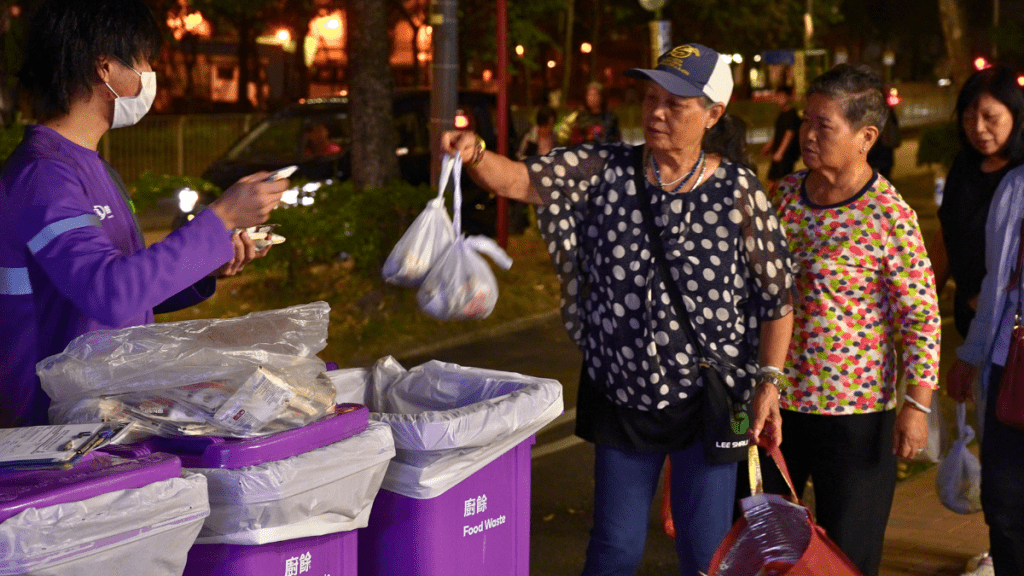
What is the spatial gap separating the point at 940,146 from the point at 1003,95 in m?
17.5

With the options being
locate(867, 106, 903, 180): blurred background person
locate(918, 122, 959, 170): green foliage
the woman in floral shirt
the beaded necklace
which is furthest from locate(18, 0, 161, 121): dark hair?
locate(918, 122, 959, 170): green foliage

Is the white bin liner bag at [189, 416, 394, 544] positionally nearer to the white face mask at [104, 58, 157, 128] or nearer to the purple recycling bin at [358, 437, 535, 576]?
the purple recycling bin at [358, 437, 535, 576]

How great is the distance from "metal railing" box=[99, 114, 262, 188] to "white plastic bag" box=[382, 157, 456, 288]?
1639cm

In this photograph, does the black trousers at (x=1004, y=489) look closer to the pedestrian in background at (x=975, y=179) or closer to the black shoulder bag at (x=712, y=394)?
the pedestrian in background at (x=975, y=179)

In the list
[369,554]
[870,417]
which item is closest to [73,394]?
[369,554]

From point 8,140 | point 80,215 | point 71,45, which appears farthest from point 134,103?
point 8,140

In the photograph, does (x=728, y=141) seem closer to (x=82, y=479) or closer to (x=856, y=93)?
(x=856, y=93)

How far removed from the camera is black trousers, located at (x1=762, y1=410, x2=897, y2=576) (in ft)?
11.8

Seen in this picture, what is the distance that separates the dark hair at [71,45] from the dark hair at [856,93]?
83.6 inches

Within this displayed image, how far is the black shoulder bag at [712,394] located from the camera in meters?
3.21

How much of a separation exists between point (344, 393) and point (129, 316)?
1.03 m

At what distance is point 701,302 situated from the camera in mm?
3203

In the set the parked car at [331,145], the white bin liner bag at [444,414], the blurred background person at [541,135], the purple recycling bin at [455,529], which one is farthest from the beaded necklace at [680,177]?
the blurred background person at [541,135]

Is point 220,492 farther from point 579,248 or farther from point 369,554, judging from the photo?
point 579,248
